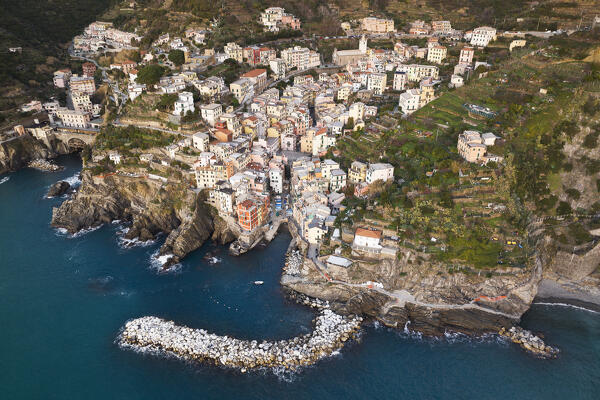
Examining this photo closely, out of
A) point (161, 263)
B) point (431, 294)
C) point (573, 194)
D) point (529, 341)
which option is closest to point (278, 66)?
point (161, 263)

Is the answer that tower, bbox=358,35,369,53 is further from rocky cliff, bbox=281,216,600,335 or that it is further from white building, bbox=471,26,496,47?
rocky cliff, bbox=281,216,600,335

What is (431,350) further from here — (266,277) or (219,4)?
(219,4)

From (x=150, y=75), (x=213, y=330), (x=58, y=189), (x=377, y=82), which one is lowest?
(x=213, y=330)

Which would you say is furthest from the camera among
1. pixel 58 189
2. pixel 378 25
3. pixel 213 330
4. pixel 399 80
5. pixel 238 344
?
pixel 378 25

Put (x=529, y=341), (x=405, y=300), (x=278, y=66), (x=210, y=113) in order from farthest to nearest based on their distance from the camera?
(x=278, y=66) < (x=210, y=113) < (x=405, y=300) < (x=529, y=341)

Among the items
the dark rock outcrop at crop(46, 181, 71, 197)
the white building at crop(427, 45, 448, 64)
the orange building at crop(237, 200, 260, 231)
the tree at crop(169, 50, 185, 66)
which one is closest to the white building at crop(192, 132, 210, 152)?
the orange building at crop(237, 200, 260, 231)

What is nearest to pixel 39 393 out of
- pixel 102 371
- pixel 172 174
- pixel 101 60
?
pixel 102 371

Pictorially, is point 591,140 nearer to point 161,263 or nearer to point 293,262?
point 293,262

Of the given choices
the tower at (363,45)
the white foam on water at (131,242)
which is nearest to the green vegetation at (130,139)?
the white foam on water at (131,242)
